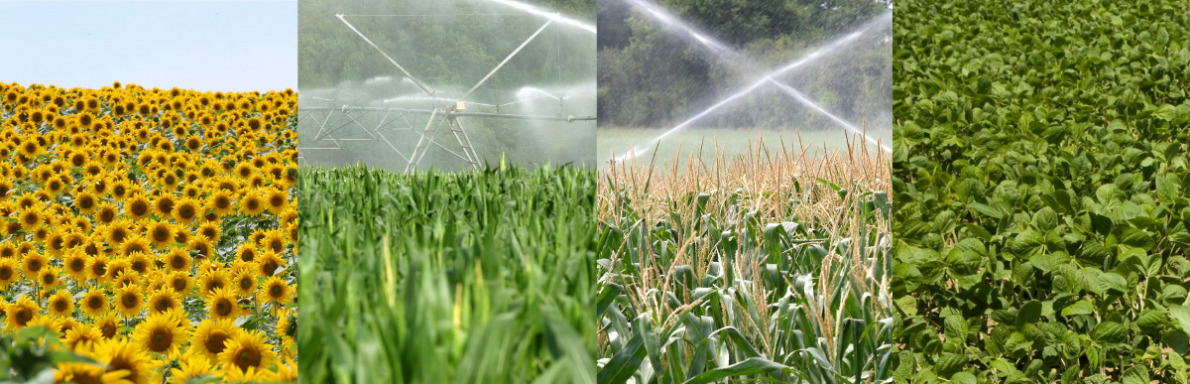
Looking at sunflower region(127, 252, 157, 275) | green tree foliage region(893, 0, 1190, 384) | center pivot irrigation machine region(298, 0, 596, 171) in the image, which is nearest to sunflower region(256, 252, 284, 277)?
sunflower region(127, 252, 157, 275)

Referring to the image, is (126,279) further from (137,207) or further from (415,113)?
(415,113)

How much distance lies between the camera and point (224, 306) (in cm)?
248

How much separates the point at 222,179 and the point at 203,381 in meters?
2.24

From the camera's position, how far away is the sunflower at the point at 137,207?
133 inches

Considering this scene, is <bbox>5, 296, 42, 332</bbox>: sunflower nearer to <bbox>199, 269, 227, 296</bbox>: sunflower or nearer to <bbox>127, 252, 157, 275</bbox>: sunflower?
<bbox>127, 252, 157, 275</bbox>: sunflower

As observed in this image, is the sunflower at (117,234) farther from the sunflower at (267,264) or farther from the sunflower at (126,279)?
the sunflower at (267,264)

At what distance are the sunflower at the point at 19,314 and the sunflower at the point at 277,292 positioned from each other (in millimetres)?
747

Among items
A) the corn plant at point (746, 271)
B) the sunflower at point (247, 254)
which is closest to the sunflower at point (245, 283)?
the sunflower at point (247, 254)

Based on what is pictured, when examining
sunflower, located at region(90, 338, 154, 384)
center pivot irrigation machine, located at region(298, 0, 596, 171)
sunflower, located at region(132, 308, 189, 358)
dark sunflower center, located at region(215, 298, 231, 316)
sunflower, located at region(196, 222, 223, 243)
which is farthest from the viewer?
sunflower, located at region(196, 222, 223, 243)

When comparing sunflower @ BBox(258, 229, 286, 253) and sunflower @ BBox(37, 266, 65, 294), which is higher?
sunflower @ BBox(258, 229, 286, 253)

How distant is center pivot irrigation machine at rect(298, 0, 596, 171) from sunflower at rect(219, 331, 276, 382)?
68 cm

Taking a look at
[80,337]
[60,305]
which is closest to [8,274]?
[60,305]

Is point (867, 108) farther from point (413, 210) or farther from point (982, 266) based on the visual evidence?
point (413, 210)

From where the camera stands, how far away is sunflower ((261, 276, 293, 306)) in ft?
8.05
